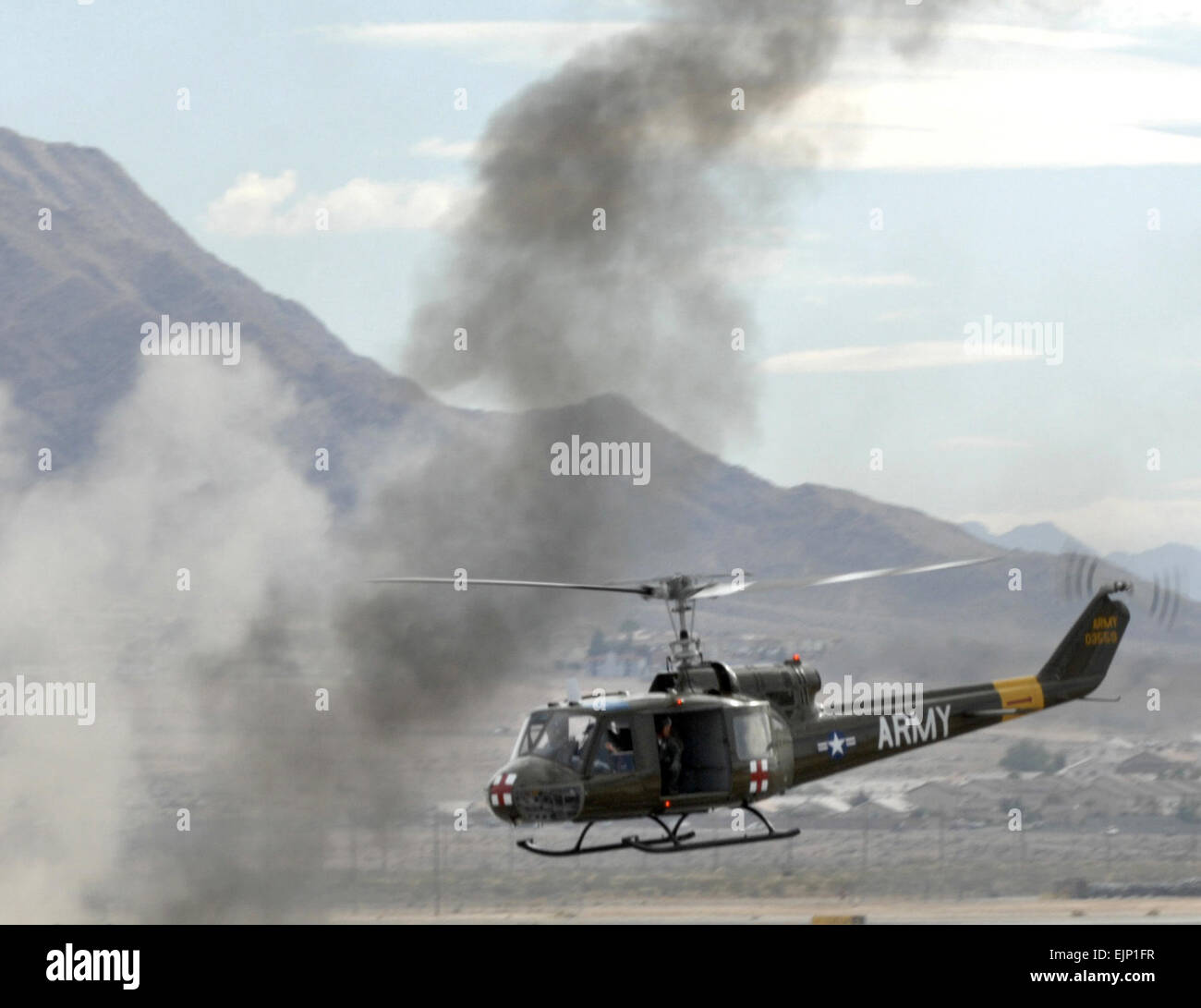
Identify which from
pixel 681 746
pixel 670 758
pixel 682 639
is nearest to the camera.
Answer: pixel 670 758

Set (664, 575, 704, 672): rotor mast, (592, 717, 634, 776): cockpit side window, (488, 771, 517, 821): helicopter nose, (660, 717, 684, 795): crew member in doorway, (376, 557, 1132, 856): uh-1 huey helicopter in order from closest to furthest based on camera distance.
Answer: (488, 771, 517, 821): helicopter nose
(376, 557, 1132, 856): uh-1 huey helicopter
(592, 717, 634, 776): cockpit side window
(660, 717, 684, 795): crew member in doorway
(664, 575, 704, 672): rotor mast

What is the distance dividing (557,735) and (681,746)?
2.05 metres

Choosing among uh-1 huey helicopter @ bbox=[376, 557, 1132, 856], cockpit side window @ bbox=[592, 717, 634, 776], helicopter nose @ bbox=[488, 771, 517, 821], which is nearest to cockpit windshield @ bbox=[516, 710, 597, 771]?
uh-1 huey helicopter @ bbox=[376, 557, 1132, 856]

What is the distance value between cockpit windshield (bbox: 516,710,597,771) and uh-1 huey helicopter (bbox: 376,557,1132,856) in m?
0.01

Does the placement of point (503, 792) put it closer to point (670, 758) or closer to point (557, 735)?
point (557, 735)

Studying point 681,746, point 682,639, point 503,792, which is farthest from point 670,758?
point 503,792

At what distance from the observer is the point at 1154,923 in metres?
100


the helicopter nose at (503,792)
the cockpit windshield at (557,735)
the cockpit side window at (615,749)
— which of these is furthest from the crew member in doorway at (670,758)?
the helicopter nose at (503,792)

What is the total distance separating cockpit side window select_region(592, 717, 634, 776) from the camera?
3077cm

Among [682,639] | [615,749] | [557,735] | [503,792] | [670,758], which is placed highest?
[682,639]

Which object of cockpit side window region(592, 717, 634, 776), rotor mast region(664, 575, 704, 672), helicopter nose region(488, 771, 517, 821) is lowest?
helicopter nose region(488, 771, 517, 821)

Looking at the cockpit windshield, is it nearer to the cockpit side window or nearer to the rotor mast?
the cockpit side window

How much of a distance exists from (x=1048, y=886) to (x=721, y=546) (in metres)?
76.1

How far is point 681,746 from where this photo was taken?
3145cm
